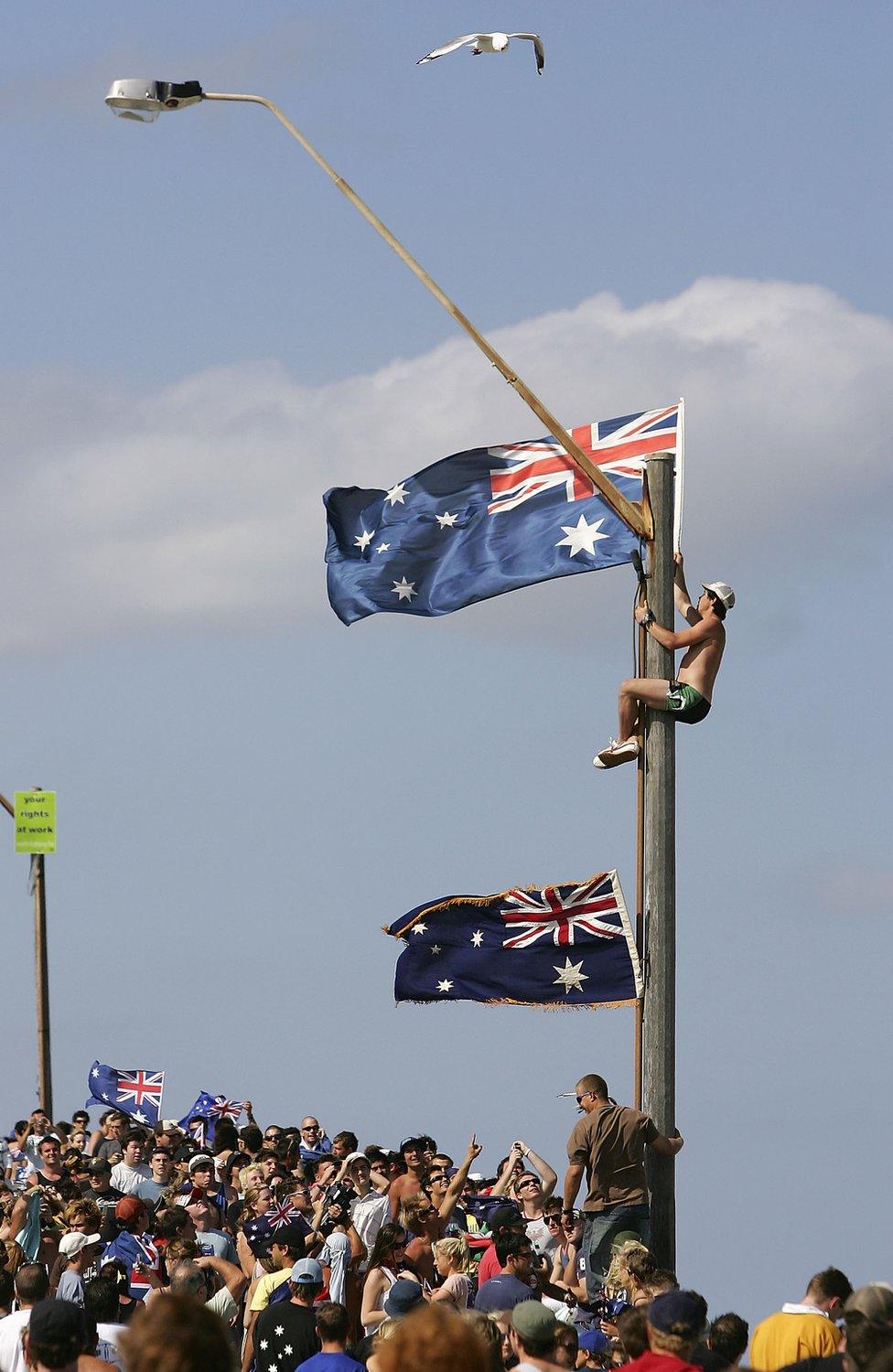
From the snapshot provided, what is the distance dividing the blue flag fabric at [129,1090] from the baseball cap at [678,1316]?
59.5 ft

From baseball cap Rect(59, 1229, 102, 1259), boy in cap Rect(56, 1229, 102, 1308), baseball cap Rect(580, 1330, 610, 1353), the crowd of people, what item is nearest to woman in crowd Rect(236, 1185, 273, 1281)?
the crowd of people

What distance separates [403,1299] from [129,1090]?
15955mm

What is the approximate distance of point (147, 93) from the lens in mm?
13953

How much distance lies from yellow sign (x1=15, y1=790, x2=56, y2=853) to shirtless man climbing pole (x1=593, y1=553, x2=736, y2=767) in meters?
17.7

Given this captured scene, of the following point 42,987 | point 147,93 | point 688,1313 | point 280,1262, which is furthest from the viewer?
point 42,987

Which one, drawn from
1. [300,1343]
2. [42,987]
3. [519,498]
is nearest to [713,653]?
[519,498]

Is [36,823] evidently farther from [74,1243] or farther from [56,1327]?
[56,1327]

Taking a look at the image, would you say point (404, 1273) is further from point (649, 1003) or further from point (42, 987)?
point (42, 987)

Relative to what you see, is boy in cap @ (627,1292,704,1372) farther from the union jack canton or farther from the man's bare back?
the man's bare back

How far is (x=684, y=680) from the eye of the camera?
527 inches

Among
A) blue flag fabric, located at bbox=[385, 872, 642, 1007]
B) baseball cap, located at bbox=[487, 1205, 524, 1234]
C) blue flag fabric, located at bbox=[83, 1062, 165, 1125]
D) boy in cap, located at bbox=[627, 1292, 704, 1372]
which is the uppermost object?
blue flag fabric, located at bbox=[385, 872, 642, 1007]

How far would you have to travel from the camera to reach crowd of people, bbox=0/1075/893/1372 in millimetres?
7520

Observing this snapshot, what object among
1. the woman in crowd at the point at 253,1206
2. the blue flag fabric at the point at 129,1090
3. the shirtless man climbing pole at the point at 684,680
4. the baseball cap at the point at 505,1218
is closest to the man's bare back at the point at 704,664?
the shirtless man climbing pole at the point at 684,680

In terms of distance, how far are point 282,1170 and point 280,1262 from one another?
13.1 feet
